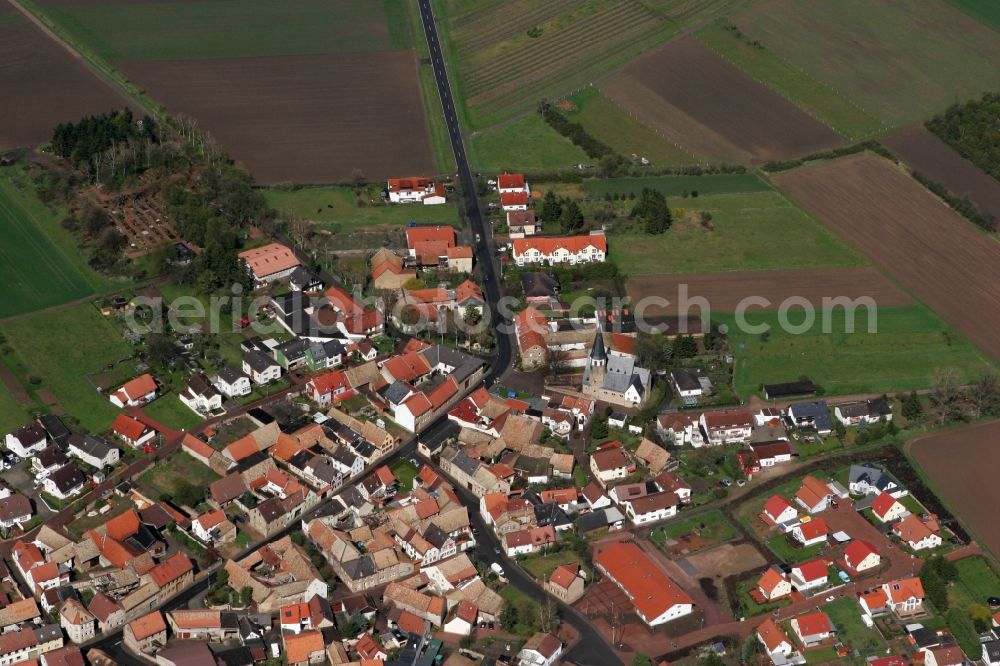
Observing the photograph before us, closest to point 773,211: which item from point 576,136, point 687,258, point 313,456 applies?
point 687,258

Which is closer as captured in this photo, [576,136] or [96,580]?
[96,580]

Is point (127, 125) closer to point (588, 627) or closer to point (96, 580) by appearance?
point (96, 580)

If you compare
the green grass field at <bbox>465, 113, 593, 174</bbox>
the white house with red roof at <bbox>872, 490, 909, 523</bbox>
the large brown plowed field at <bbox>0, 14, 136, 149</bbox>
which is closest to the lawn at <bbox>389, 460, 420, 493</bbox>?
the white house with red roof at <bbox>872, 490, 909, 523</bbox>

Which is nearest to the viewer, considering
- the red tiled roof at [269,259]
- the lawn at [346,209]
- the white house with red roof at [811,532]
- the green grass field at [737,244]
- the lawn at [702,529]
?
the white house with red roof at [811,532]

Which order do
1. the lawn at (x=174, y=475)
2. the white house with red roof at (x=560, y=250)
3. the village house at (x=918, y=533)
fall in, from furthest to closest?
1. the white house with red roof at (x=560, y=250)
2. the lawn at (x=174, y=475)
3. the village house at (x=918, y=533)

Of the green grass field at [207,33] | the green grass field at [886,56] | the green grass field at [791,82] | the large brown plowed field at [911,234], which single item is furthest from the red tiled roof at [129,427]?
the green grass field at [886,56]

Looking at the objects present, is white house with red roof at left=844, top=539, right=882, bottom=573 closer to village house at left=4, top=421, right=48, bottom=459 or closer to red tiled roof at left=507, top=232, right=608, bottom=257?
red tiled roof at left=507, top=232, right=608, bottom=257

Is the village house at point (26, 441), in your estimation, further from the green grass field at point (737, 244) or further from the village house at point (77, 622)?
the green grass field at point (737, 244)
